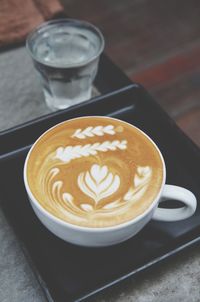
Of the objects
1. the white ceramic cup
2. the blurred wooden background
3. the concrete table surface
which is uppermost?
the white ceramic cup

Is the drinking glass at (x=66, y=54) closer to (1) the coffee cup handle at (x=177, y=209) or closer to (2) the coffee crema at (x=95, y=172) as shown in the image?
(2) the coffee crema at (x=95, y=172)

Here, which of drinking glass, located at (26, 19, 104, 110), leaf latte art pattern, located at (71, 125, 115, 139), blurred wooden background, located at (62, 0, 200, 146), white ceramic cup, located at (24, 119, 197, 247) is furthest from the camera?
blurred wooden background, located at (62, 0, 200, 146)

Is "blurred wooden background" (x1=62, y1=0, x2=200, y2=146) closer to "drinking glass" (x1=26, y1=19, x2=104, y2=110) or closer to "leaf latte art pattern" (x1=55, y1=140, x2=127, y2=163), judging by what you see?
"drinking glass" (x1=26, y1=19, x2=104, y2=110)

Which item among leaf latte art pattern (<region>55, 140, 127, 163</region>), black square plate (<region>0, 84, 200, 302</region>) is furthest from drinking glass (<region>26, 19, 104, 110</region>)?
leaf latte art pattern (<region>55, 140, 127, 163</region>)

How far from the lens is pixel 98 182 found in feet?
1.91

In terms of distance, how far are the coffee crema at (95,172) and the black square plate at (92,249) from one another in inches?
2.8

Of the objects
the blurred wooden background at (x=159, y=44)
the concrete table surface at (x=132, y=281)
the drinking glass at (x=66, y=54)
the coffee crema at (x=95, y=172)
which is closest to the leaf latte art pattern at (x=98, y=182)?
the coffee crema at (x=95, y=172)

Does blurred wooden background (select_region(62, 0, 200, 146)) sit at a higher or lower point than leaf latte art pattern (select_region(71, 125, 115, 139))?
lower

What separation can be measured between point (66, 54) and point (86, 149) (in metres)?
0.30

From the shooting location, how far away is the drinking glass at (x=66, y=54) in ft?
2.60

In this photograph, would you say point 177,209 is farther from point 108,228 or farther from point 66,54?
point 66,54

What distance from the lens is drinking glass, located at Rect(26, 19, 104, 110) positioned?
0.79 m

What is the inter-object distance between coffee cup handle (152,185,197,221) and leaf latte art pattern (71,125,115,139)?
0.45 ft

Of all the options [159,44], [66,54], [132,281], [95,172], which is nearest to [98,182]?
[95,172]
